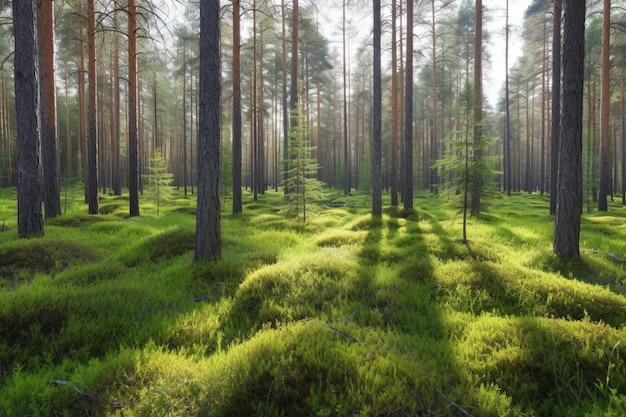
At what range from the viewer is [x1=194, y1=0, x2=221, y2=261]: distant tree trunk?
6.20 metres

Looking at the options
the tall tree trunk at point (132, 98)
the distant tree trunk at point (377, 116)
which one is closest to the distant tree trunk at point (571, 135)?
the distant tree trunk at point (377, 116)

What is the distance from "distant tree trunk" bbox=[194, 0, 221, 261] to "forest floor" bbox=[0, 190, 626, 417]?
119 cm

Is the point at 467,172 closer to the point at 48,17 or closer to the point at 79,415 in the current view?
the point at 79,415

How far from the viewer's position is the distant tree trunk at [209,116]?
6.20 meters

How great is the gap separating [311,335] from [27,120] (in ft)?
28.3

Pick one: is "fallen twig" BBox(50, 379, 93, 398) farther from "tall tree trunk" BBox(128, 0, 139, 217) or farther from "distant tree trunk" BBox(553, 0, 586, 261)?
"tall tree trunk" BBox(128, 0, 139, 217)

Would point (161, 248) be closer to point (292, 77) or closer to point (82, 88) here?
point (292, 77)

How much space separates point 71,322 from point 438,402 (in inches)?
163

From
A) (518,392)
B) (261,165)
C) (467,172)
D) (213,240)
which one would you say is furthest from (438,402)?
(261,165)

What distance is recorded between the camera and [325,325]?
371 centimetres

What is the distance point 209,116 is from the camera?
6.27 m

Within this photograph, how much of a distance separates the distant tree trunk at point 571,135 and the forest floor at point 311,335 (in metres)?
0.55

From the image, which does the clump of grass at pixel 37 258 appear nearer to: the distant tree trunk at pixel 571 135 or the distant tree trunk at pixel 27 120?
the distant tree trunk at pixel 27 120

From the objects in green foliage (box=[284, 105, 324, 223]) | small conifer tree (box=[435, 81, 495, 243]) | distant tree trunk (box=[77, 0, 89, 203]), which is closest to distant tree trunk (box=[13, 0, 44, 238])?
distant tree trunk (box=[77, 0, 89, 203])
